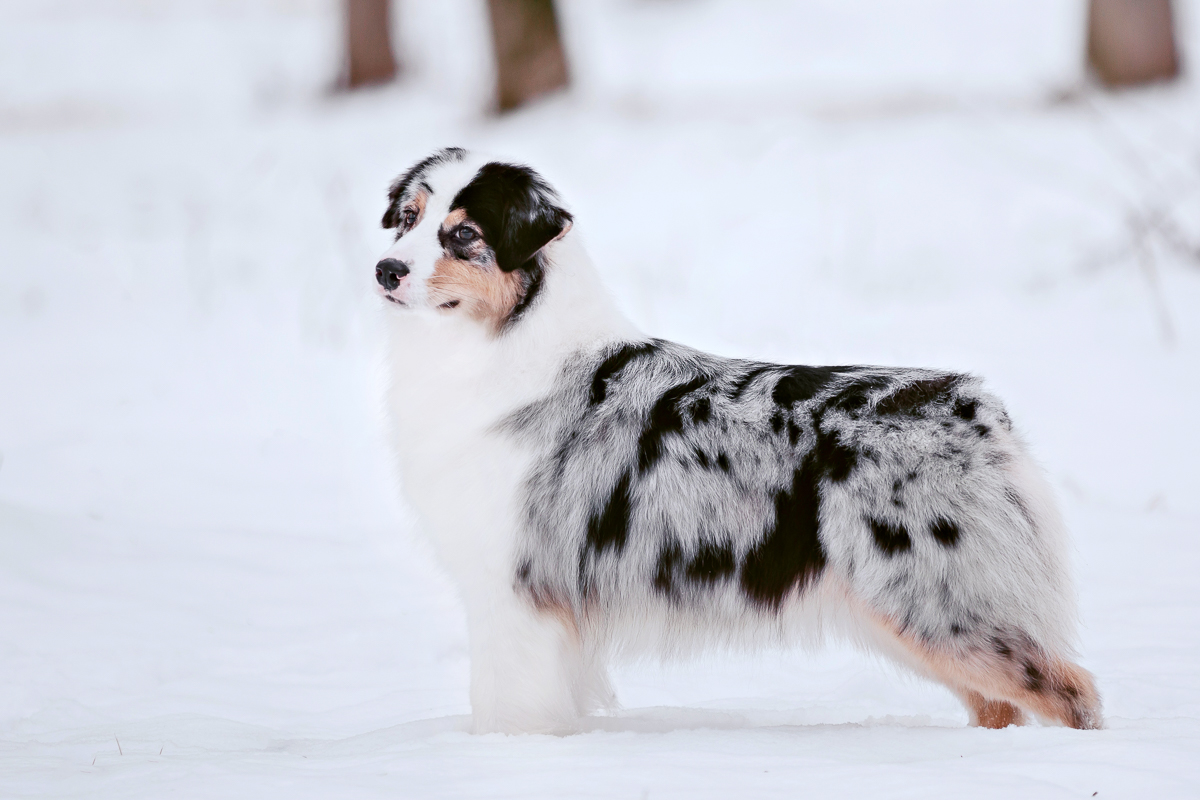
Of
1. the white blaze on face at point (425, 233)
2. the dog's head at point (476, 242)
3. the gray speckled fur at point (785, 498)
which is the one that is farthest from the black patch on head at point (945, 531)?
the white blaze on face at point (425, 233)

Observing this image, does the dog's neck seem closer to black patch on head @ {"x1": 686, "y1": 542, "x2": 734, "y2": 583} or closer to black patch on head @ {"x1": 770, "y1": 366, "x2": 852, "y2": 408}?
black patch on head @ {"x1": 770, "y1": 366, "x2": 852, "y2": 408}

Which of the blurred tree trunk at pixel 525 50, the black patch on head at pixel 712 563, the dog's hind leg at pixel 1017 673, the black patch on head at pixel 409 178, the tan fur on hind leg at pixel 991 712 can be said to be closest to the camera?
the dog's hind leg at pixel 1017 673

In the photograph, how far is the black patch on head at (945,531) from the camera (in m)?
2.91

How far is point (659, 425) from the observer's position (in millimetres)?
3164

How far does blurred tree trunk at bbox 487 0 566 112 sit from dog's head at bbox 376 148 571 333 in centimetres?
823

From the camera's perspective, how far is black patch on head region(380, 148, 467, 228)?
11.5 ft

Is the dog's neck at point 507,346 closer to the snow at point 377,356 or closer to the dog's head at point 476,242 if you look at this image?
the dog's head at point 476,242

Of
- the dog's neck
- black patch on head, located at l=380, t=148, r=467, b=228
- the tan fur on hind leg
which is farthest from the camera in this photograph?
black patch on head, located at l=380, t=148, r=467, b=228

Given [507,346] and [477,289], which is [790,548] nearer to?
[507,346]

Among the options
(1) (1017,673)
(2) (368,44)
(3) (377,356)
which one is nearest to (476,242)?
(1) (1017,673)

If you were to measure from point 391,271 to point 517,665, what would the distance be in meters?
1.13

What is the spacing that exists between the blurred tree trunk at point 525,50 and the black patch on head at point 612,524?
8885mm

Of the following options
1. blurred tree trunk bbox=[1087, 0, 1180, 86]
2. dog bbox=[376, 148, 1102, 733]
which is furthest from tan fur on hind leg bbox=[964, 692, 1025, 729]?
blurred tree trunk bbox=[1087, 0, 1180, 86]

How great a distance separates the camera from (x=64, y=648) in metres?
3.94
